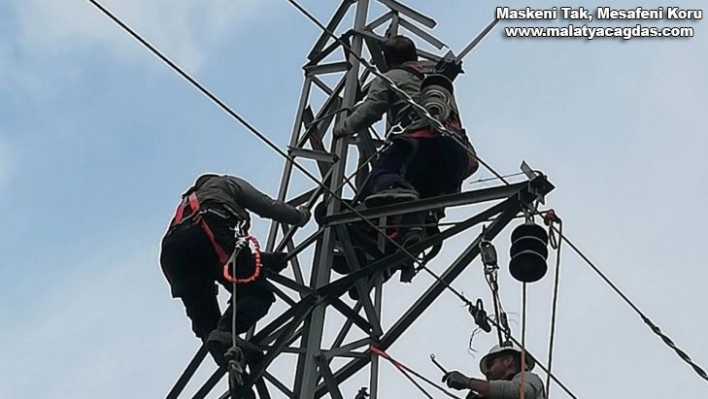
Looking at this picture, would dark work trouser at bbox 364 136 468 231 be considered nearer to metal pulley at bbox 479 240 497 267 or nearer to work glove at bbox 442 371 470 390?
metal pulley at bbox 479 240 497 267

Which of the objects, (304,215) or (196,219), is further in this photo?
(304,215)

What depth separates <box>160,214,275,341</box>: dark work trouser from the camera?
969cm

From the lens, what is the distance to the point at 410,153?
10.4 m

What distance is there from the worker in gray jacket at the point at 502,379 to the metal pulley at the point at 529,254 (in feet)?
1.61

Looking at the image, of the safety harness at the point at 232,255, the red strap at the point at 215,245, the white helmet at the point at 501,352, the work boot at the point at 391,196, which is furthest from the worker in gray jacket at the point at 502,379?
the red strap at the point at 215,245

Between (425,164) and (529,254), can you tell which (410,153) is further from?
(529,254)

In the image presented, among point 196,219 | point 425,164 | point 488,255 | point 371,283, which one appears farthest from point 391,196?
point 196,219

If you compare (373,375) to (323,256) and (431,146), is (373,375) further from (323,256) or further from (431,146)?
(431,146)

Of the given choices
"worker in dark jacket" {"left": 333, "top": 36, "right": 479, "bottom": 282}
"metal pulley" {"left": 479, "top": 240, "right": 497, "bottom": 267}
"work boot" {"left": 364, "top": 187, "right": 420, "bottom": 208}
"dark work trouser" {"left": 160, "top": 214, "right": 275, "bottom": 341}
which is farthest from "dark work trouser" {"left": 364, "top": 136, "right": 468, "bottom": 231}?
"dark work trouser" {"left": 160, "top": 214, "right": 275, "bottom": 341}

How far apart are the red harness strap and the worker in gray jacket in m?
1.65

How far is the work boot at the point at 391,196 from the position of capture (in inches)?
390

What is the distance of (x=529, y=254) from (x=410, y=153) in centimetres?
167

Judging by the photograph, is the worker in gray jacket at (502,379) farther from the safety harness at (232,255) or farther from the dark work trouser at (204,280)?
the dark work trouser at (204,280)

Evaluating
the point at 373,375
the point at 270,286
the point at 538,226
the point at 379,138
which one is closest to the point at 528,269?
the point at 538,226
